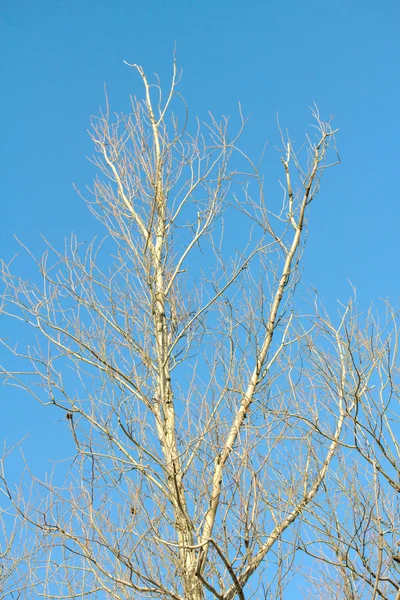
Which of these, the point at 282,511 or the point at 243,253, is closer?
the point at 282,511

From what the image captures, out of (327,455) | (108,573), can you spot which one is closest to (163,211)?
(327,455)

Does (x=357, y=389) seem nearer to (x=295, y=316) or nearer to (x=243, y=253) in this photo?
(x=295, y=316)

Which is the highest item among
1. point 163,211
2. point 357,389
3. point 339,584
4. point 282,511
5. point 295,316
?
point 163,211

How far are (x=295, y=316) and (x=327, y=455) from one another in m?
0.90

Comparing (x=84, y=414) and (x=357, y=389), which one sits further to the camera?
(x=84, y=414)

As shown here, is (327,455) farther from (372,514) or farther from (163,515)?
(163,515)

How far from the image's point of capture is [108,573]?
159 inches

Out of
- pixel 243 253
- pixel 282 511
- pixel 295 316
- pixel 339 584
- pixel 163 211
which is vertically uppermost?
pixel 163 211

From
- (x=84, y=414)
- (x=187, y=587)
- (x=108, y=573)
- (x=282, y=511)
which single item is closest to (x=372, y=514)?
(x=282, y=511)

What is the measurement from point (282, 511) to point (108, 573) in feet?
3.14

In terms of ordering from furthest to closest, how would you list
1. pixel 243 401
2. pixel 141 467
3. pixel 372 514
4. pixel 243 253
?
pixel 243 253, pixel 243 401, pixel 141 467, pixel 372 514

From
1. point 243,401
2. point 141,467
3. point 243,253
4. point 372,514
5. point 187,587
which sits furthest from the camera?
point 243,253

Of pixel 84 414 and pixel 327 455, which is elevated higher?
pixel 84 414

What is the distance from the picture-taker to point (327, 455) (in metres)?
4.43
